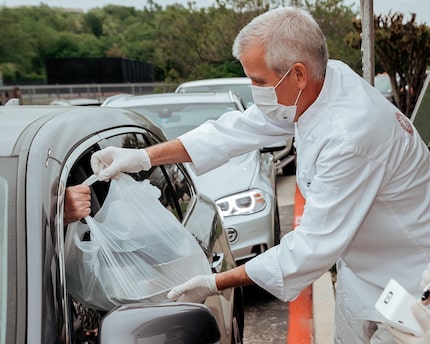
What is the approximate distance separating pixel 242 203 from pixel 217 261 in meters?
1.91

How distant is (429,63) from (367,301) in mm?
7951

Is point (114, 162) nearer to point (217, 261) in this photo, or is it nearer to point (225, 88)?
point (217, 261)

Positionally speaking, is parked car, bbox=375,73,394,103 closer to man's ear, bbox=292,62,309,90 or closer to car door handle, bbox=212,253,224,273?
car door handle, bbox=212,253,224,273

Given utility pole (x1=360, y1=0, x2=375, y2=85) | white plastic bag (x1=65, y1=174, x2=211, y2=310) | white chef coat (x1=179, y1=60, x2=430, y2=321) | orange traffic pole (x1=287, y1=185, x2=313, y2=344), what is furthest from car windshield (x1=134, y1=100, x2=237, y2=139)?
white chef coat (x1=179, y1=60, x2=430, y2=321)

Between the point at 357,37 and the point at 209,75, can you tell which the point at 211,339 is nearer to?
the point at 357,37

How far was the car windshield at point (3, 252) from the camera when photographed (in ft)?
4.57

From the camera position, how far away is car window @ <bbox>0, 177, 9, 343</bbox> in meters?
1.39

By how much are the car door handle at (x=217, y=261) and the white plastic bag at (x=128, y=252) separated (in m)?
0.22

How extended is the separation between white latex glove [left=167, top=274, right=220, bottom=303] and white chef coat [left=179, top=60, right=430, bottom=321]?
135 mm

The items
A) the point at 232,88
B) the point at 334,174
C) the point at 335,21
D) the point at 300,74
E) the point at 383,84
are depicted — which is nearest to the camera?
the point at 334,174

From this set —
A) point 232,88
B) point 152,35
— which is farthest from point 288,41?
point 152,35

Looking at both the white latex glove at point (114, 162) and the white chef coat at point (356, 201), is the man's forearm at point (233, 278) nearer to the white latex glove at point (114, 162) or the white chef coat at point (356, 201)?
the white chef coat at point (356, 201)

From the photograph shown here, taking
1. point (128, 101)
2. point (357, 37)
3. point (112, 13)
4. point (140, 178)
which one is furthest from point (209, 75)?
point (112, 13)

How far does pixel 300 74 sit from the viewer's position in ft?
6.08
